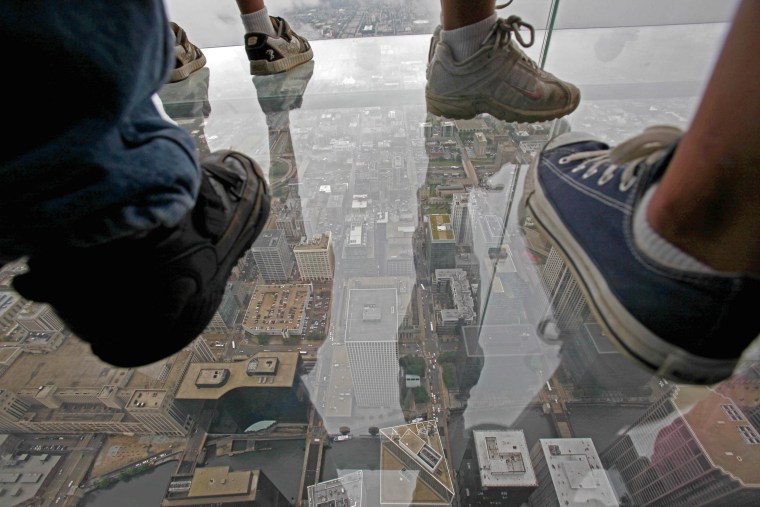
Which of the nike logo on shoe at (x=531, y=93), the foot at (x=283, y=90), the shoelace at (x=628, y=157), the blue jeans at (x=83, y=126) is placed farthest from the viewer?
the foot at (x=283, y=90)

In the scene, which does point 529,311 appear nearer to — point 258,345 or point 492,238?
point 492,238

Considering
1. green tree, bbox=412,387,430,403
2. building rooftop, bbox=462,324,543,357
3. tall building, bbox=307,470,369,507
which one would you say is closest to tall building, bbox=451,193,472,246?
building rooftop, bbox=462,324,543,357

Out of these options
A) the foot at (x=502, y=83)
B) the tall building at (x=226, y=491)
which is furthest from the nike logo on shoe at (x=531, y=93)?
the tall building at (x=226, y=491)

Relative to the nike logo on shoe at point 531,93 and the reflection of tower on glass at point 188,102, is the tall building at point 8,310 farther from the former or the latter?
the nike logo on shoe at point 531,93

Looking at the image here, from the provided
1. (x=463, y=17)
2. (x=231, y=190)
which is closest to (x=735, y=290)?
(x=231, y=190)

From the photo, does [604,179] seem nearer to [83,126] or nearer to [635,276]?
[635,276]

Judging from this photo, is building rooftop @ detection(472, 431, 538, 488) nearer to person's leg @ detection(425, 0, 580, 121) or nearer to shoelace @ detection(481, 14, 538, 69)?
person's leg @ detection(425, 0, 580, 121)
